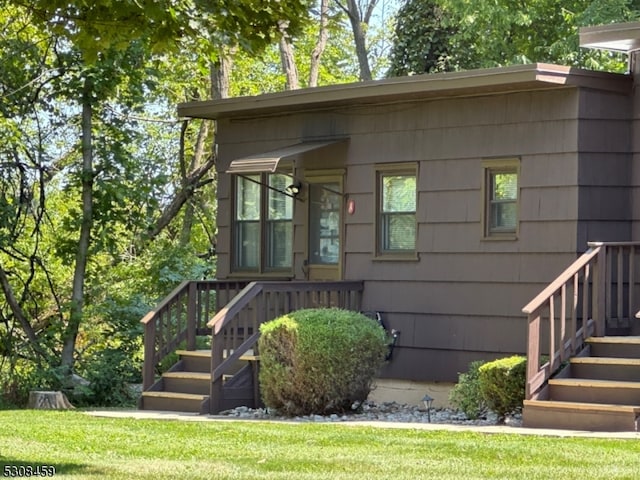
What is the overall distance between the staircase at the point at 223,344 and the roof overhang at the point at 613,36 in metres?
3.76

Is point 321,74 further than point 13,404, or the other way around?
point 321,74

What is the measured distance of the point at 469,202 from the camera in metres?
13.6

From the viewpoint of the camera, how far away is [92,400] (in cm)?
1580

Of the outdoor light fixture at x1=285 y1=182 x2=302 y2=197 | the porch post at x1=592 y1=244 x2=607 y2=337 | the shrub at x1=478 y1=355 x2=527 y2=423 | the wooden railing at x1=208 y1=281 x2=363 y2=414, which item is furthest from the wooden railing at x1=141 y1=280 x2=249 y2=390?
the porch post at x1=592 y1=244 x2=607 y2=337

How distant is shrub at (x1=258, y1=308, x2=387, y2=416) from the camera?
41.7 ft

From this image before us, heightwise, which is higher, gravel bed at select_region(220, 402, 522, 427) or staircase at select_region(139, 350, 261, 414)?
staircase at select_region(139, 350, 261, 414)

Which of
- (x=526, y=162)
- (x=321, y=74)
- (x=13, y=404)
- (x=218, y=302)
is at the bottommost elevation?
(x=13, y=404)

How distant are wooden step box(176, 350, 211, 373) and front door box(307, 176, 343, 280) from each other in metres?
1.66

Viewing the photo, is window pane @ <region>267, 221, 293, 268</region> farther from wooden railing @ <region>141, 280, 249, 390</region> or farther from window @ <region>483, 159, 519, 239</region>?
window @ <region>483, 159, 519, 239</region>

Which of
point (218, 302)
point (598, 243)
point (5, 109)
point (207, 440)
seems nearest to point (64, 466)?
point (207, 440)

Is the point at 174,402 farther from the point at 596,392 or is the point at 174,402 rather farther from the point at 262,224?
the point at 596,392

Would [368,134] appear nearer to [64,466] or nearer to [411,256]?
[411,256]

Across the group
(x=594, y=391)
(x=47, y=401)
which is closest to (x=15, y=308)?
(x=47, y=401)

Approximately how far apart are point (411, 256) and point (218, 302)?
252cm
